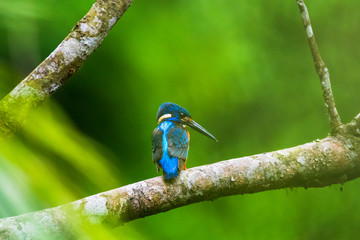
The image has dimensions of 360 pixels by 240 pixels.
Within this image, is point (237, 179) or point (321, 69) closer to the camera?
point (237, 179)

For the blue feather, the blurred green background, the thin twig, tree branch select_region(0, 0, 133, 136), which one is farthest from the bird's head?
the blurred green background

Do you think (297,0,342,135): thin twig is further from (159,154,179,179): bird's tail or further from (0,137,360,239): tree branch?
(159,154,179,179): bird's tail

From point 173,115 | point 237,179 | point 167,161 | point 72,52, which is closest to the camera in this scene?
point 72,52

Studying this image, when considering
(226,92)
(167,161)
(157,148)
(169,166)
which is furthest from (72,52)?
(226,92)

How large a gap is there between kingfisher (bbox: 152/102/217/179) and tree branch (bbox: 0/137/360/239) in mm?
104

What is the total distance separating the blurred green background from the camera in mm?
5371

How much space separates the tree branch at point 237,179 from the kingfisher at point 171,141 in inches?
4.1

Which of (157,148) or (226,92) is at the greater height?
(226,92)

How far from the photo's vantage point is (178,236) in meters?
5.39

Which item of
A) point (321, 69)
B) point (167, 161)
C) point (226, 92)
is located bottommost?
point (167, 161)

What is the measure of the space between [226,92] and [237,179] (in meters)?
3.81

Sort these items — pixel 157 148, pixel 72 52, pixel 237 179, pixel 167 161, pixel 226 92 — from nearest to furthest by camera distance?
pixel 72 52, pixel 237 179, pixel 167 161, pixel 157 148, pixel 226 92

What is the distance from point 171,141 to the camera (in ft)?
8.74

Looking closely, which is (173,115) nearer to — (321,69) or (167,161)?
(167,161)
